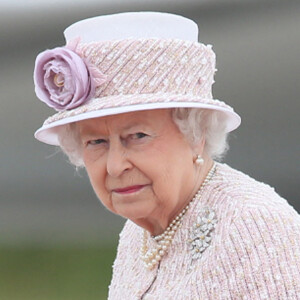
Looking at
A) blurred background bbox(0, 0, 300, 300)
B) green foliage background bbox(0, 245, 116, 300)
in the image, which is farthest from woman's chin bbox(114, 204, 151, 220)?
blurred background bbox(0, 0, 300, 300)

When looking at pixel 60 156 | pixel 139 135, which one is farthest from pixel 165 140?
pixel 60 156

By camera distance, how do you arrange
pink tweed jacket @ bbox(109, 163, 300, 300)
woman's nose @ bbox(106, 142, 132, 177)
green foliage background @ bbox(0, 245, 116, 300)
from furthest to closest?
green foliage background @ bbox(0, 245, 116, 300)
woman's nose @ bbox(106, 142, 132, 177)
pink tweed jacket @ bbox(109, 163, 300, 300)

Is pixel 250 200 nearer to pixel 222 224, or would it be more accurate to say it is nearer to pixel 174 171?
pixel 222 224

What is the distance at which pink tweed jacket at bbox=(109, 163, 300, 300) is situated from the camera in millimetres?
1471

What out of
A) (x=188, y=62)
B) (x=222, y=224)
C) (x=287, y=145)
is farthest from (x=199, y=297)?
(x=287, y=145)

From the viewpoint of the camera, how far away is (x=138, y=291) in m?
1.78

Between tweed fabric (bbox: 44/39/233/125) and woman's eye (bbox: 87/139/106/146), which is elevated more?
tweed fabric (bbox: 44/39/233/125)

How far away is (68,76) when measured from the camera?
5.36 ft

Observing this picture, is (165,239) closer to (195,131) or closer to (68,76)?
(195,131)

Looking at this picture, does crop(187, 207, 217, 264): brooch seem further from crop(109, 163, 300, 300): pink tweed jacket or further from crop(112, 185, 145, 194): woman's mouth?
crop(112, 185, 145, 194): woman's mouth

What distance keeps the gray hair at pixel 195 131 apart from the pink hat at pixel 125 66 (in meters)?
0.04

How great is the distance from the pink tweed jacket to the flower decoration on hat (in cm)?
36

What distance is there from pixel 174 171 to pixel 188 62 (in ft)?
0.80

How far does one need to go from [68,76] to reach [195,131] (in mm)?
304
